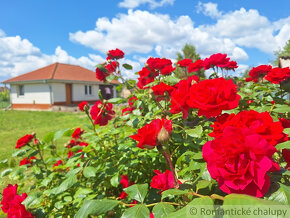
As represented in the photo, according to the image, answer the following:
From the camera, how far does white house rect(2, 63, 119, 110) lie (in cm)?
1764

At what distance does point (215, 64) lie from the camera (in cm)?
166

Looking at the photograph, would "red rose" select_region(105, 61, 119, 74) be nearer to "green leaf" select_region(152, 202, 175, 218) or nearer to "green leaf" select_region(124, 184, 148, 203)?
"green leaf" select_region(124, 184, 148, 203)

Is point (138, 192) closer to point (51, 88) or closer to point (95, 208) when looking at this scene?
point (95, 208)

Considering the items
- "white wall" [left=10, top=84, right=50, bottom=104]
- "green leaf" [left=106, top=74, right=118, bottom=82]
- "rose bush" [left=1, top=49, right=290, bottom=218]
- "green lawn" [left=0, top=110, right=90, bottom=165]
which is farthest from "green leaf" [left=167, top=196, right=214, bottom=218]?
"white wall" [left=10, top=84, right=50, bottom=104]

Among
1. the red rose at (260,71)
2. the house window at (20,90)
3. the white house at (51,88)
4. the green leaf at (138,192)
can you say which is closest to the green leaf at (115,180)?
the green leaf at (138,192)

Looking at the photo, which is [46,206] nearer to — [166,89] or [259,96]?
[166,89]

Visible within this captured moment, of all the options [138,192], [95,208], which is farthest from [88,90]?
[95,208]

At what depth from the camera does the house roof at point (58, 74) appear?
18562 mm

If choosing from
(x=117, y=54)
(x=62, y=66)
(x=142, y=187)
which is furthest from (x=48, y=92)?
(x=142, y=187)

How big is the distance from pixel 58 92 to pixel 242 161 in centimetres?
1914

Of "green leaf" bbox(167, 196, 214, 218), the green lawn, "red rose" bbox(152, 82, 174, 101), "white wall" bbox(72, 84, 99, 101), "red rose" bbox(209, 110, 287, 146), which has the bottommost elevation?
the green lawn

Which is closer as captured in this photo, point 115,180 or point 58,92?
point 115,180

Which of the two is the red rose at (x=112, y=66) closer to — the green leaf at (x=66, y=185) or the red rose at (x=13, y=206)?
the green leaf at (x=66, y=185)

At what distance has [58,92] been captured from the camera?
18.0 meters
